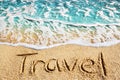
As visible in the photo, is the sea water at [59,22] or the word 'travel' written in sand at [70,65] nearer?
the word 'travel' written in sand at [70,65]

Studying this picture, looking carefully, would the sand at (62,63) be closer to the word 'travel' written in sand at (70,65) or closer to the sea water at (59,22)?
the word 'travel' written in sand at (70,65)

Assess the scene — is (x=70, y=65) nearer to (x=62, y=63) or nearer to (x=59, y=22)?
(x=62, y=63)

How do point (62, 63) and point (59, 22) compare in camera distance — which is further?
point (59, 22)

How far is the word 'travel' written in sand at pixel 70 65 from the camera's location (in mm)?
2885

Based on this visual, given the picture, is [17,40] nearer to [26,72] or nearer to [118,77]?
[26,72]

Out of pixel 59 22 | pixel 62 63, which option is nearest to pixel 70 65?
pixel 62 63

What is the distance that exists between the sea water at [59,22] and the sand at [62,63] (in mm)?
174

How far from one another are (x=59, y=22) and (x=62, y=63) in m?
1.06

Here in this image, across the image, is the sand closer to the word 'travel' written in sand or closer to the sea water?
the word 'travel' written in sand

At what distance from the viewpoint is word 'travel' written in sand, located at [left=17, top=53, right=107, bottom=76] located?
2.88 meters

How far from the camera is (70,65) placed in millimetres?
2957

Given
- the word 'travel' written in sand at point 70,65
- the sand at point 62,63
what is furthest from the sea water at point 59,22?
the word 'travel' written in sand at point 70,65

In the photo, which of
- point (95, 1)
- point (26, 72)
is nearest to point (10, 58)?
point (26, 72)

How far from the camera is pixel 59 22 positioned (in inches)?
153
